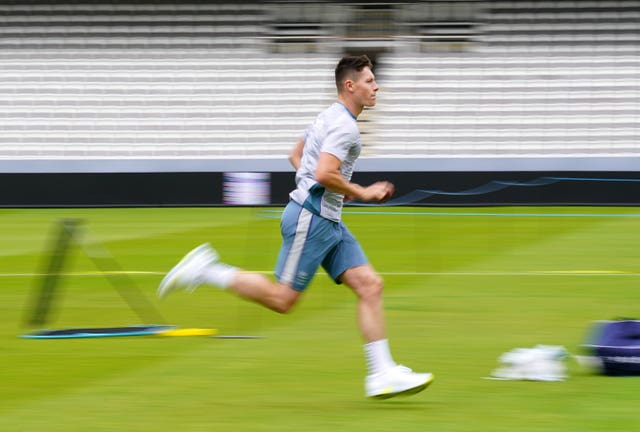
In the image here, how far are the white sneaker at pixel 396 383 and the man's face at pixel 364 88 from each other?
1411 mm

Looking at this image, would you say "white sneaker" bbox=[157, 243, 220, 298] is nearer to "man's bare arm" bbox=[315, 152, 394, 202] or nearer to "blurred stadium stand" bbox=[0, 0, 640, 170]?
"man's bare arm" bbox=[315, 152, 394, 202]

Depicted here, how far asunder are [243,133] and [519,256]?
1523 centimetres

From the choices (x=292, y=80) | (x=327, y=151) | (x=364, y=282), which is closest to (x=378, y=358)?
(x=364, y=282)

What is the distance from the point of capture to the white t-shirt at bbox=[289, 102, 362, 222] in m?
6.29

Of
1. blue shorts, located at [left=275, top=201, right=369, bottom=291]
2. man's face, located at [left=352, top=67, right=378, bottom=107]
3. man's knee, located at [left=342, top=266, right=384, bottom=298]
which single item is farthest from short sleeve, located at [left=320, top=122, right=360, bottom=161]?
Result: man's knee, located at [left=342, top=266, right=384, bottom=298]

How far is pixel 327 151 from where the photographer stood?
20.6ft

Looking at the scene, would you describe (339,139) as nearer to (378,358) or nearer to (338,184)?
(338,184)

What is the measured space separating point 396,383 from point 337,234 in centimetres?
89

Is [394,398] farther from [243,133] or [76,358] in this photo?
[243,133]

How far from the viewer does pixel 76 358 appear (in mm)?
7887

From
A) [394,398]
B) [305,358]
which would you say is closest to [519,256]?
[305,358]

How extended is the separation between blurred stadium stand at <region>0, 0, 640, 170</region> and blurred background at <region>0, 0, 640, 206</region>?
3 centimetres

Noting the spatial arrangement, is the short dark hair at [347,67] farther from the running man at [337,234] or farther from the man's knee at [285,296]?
the man's knee at [285,296]

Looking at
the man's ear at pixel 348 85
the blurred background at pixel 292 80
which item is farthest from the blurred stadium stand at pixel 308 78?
the man's ear at pixel 348 85
